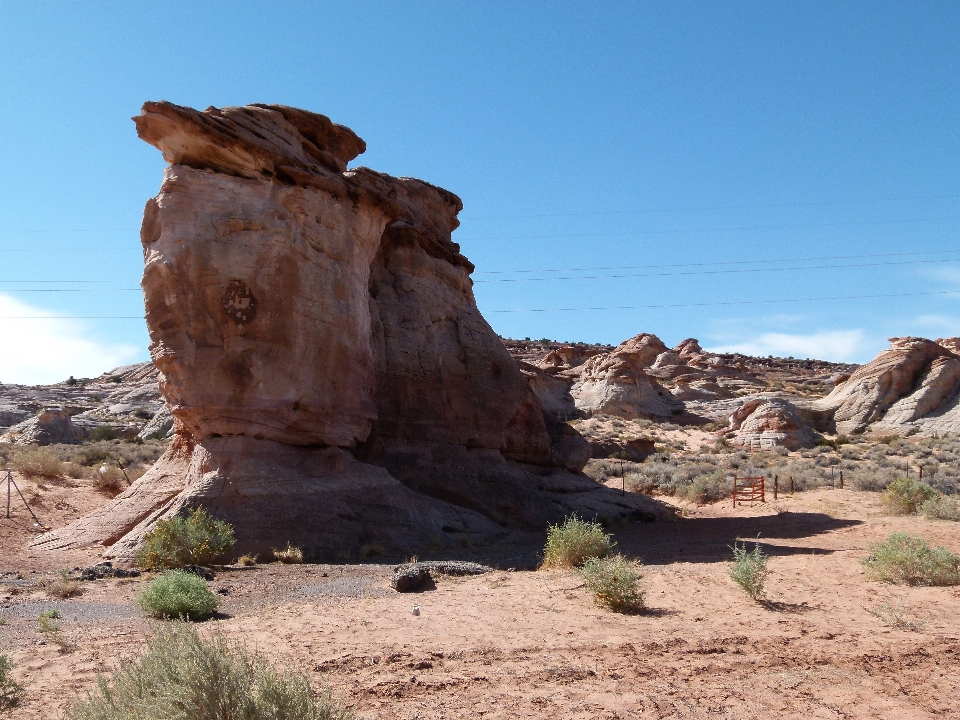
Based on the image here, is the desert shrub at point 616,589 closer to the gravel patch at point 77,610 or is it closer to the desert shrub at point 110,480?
the gravel patch at point 77,610

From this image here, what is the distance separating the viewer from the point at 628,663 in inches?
249

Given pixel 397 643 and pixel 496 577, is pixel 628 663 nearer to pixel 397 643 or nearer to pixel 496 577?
pixel 397 643

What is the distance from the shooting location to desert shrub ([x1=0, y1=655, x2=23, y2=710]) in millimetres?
5062

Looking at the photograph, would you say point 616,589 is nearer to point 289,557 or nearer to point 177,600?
point 177,600

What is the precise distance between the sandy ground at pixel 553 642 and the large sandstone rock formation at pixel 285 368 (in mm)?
2031

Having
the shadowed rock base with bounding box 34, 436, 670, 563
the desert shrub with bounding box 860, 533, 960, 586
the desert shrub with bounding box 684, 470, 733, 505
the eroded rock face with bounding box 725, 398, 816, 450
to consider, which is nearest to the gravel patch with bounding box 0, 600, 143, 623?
the shadowed rock base with bounding box 34, 436, 670, 563

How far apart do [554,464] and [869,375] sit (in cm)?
3153

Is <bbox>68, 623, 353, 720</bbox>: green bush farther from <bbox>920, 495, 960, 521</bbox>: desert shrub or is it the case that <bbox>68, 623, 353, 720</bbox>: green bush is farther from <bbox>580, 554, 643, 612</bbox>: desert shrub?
<bbox>920, 495, 960, 521</bbox>: desert shrub

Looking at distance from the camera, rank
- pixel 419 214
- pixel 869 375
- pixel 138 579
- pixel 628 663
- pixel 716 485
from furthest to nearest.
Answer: pixel 869 375
pixel 716 485
pixel 419 214
pixel 138 579
pixel 628 663

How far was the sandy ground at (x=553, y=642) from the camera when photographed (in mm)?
5438

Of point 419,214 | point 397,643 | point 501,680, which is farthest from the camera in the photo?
point 419,214

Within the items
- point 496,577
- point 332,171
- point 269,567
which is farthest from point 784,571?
point 332,171

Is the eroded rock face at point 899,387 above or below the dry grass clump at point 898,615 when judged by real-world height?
above

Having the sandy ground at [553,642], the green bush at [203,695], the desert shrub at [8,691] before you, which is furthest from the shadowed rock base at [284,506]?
the green bush at [203,695]
